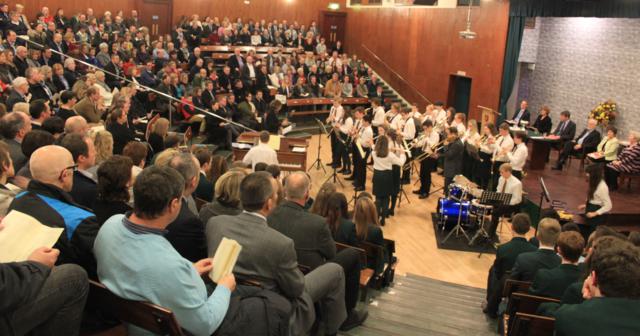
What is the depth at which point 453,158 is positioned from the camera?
10.5 meters

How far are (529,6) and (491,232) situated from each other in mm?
7324

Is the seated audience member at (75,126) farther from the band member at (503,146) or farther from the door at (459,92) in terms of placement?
the door at (459,92)

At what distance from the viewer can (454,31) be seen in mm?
17234

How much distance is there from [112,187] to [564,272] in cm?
321

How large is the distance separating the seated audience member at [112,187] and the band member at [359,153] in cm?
794

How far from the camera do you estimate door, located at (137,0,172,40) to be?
1811 centimetres

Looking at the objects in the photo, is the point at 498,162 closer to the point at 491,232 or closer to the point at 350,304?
the point at 491,232

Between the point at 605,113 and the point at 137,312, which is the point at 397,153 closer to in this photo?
the point at 605,113

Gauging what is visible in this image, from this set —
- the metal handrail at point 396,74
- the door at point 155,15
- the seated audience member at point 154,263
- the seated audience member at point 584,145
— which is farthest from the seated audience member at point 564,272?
the door at point 155,15

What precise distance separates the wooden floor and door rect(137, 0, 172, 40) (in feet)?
33.1

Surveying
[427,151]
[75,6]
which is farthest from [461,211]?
[75,6]

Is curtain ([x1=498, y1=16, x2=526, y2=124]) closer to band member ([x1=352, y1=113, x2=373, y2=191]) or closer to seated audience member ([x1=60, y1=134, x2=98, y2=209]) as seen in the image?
band member ([x1=352, y1=113, x2=373, y2=191])

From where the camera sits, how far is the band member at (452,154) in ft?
34.2

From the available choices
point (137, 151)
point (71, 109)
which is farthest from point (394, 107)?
point (137, 151)
